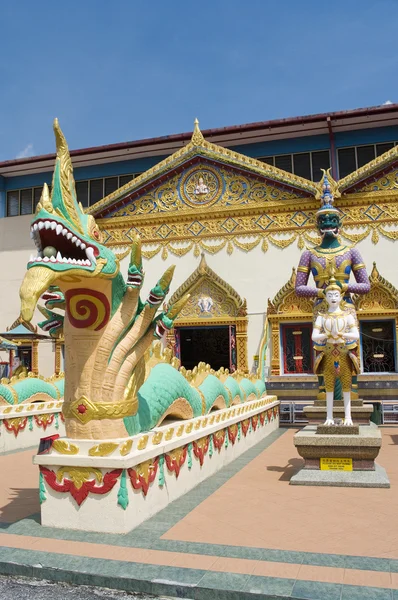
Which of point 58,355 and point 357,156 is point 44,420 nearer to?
point 58,355

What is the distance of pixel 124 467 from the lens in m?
4.62

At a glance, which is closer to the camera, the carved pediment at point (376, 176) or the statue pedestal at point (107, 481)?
the statue pedestal at point (107, 481)

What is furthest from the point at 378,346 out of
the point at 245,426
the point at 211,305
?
the point at 245,426

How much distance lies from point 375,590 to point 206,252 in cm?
1295

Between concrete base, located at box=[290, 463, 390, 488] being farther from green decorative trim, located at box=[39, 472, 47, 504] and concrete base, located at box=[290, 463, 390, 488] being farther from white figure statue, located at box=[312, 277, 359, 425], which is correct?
green decorative trim, located at box=[39, 472, 47, 504]

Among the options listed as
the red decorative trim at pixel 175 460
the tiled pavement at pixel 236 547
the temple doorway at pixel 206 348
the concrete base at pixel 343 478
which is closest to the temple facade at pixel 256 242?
the temple doorway at pixel 206 348

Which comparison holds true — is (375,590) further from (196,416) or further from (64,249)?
(196,416)

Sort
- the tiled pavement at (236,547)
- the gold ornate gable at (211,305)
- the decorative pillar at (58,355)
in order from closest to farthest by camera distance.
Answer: the tiled pavement at (236,547), the gold ornate gable at (211,305), the decorative pillar at (58,355)

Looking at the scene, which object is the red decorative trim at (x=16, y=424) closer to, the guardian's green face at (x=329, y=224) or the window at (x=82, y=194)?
the guardian's green face at (x=329, y=224)

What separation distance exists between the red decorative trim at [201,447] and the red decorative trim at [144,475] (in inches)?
50.1

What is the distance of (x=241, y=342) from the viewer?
15.1 metres

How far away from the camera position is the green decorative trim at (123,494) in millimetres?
4605

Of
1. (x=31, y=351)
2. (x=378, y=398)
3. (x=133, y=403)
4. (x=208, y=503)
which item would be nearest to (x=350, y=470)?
(x=208, y=503)

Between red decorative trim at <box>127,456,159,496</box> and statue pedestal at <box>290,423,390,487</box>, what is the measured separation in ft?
6.47
